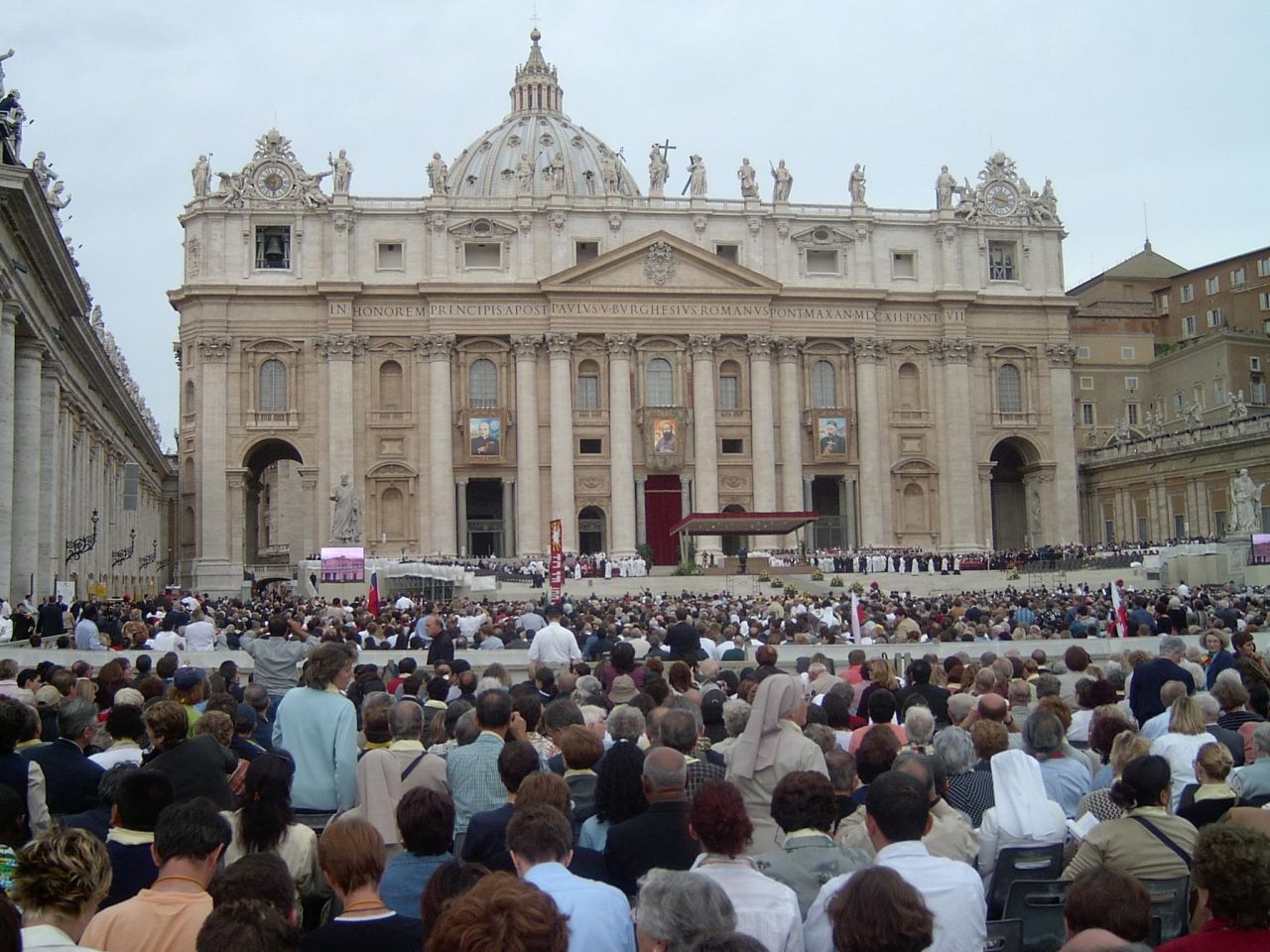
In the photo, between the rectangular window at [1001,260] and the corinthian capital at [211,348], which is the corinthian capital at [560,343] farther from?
the rectangular window at [1001,260]

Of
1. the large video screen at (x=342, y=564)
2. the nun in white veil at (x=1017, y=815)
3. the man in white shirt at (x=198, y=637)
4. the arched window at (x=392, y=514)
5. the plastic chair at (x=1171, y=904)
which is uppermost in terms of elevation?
the arched window at (x=392, y=514)

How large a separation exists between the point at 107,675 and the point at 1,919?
27.0 ft

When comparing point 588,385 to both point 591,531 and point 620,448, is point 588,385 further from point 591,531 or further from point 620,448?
point 591,531

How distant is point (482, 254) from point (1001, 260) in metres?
→ 29.0

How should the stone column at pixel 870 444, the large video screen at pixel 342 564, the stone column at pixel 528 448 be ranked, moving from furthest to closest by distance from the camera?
the stone column at pixel 870 444 → the stone column at pixel 528 448 → the large video screen at pixel 342 564

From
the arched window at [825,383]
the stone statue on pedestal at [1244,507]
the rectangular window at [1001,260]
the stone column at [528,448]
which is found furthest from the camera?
the rectangular window at [1001,260]

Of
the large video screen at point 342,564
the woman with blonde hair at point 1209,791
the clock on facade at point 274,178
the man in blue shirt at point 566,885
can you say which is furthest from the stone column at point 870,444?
the man in blue shirt at point 566,885

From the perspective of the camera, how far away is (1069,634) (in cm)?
2241

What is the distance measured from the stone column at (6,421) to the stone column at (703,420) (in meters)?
42.0

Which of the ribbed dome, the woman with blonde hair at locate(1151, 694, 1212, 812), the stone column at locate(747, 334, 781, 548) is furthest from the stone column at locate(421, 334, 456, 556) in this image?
the woman with blonde hair at locate(1151, 694, 1212, 812)

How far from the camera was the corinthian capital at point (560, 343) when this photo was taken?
66.1 meters

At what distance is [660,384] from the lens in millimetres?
68250

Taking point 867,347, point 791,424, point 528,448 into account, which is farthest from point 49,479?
point 867,347

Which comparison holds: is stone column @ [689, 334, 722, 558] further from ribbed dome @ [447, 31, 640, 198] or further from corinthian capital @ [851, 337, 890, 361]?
ribbed dome @ [447, 31, 640, 198]
